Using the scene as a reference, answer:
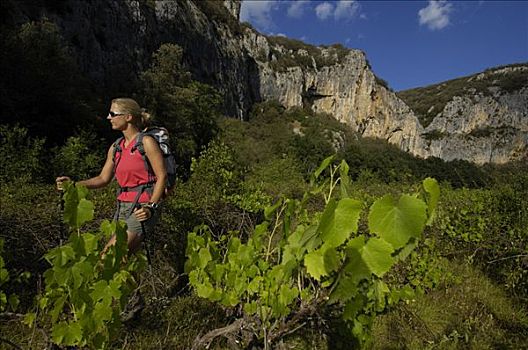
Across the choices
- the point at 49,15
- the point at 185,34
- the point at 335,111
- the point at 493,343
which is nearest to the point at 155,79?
the point at 49,15

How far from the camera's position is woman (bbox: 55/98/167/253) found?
243 cm

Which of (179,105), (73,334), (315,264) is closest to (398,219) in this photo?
(315,264)

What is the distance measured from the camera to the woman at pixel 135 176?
7.96 feet

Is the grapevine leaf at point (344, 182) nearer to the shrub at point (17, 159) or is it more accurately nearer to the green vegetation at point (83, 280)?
the green vegetation at point (83, 280)

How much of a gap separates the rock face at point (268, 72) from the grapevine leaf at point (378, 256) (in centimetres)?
677

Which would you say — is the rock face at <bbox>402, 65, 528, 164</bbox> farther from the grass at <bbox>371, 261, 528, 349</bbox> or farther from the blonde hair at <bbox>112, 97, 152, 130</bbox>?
the blonde hair at <bbox>112, 97, 152, 130</bbox>

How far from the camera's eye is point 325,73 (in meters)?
79.6

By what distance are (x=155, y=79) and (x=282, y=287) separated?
830 inches

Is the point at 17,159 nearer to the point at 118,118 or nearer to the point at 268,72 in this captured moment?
the point at 118,118

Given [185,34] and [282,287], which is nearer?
[282,287]

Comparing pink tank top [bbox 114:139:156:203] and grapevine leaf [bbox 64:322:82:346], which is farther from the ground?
pink tank top [bbox 114:139:156:203]

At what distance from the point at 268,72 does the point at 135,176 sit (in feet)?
217

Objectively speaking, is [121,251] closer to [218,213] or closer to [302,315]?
[302,315]

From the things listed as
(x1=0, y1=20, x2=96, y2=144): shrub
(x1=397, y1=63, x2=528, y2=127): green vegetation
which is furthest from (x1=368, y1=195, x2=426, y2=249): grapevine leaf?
(x1=397, y1=63, x2=528, y2=127): green vegetation
